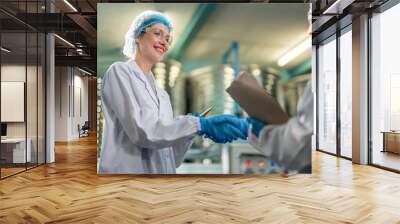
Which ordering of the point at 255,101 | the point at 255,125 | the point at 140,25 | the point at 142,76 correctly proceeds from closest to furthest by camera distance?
the point at 255,101 → the point at 255,125 → the point at 142,76 → the point at 140,25

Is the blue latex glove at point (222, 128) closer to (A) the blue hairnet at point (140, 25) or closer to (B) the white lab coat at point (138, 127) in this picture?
(B) the white lab coat at point (138, 127)

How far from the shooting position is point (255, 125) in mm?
4754

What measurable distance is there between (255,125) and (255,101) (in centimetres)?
32

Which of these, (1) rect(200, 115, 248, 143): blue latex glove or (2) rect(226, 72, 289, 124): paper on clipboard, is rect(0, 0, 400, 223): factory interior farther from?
(2) rect(226, 72, 289, 124): paper on clipboard

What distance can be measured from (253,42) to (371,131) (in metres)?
3.78

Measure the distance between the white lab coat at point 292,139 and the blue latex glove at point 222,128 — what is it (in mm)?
202

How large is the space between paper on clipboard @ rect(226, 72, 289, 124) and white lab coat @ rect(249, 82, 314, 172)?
0.38 ft

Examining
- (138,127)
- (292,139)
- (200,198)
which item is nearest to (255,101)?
(292,139)

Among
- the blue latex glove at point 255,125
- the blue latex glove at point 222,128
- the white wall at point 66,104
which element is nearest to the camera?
the blue latex glove at point 255,125

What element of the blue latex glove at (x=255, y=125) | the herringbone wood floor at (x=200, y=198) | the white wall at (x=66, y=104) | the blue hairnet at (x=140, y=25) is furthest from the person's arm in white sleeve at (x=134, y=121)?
the white wall at (x=66, y=104)

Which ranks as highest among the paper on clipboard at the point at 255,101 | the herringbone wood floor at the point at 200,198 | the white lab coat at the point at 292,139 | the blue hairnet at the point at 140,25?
the blue hairnet at the point at 140,25

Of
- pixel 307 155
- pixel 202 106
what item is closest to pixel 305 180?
pixel 307 155

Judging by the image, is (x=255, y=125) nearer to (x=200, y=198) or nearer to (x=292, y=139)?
(x=292, y=139)

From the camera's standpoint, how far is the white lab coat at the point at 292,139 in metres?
4.40
